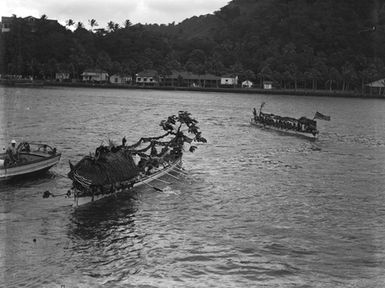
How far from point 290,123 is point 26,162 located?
4808cm

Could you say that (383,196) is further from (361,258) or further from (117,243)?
(117,243)

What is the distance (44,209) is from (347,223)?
57.4 ft

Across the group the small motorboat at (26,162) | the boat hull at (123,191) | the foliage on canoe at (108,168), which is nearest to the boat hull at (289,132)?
the boat hull at (123,191)

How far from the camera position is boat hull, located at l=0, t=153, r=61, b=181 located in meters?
36.2

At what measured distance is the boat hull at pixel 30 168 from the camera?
36.2 metres

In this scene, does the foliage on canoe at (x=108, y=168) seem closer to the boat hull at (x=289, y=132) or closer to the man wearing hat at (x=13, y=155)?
the man wearing hat at (x=13, y=155)

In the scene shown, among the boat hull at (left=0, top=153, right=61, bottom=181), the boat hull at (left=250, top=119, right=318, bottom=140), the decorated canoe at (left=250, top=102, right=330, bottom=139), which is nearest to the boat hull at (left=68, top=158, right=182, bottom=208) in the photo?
the boat hull at (left=0, top=153, right=61, bottom=181)

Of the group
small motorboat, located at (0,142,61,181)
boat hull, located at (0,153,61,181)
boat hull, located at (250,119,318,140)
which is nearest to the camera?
boat hull, located at (0,153,61,181)

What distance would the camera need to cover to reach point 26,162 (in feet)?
124

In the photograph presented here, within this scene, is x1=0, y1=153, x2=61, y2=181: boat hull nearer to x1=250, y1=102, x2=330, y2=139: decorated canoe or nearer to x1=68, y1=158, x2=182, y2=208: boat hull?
x1=68, y1=158, x2=182, y2=208: boat hull

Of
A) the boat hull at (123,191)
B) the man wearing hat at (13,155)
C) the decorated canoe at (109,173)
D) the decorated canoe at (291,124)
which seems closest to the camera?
the decorated canoe at (109,173)

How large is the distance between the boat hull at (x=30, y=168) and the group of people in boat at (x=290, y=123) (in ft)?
137

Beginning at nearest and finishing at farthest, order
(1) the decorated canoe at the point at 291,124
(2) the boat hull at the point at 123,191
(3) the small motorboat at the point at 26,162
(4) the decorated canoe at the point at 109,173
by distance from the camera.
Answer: (4) the decorated canoe at the point at 109,173
(2) the boat hull at the point at 123,191
(3) the small motorboat at the point at 26,162
(1) the decorated canoe at the point at 291,124

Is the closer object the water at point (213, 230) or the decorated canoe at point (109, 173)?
the water at point (213, 230)
